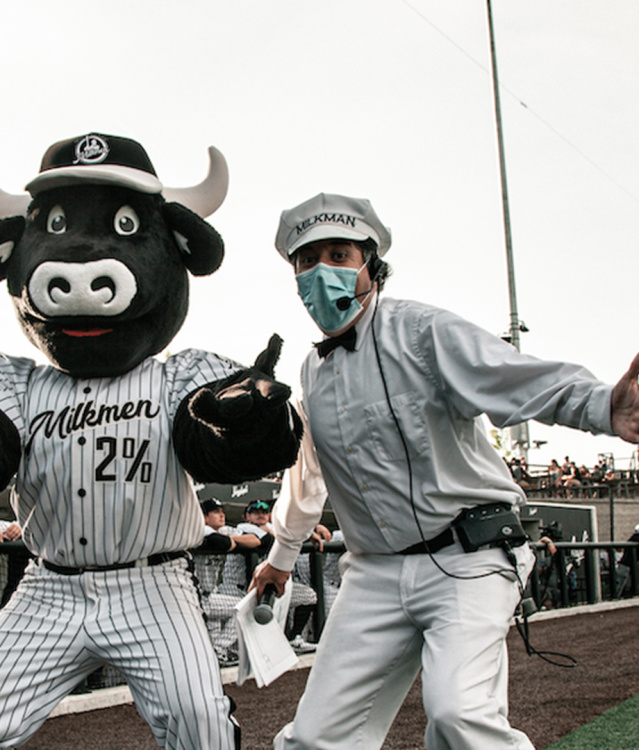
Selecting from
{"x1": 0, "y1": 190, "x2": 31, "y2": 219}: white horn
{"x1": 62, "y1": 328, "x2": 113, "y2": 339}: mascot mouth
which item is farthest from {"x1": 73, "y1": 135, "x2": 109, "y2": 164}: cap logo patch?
{"x1": 62, "y1": 328, "x2": 113, "y2": 339}: mascot mouth

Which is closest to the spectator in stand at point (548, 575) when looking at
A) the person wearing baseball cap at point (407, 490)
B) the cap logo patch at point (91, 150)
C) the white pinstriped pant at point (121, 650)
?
the person wearing baseball cap at point (407, 490)

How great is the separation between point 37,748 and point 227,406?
3.54 meters

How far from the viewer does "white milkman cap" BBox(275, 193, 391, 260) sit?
3244 millimetres

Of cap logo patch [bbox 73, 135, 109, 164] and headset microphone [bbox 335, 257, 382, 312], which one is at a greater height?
cap logo patch [bbox 73, 135, 109, 164]

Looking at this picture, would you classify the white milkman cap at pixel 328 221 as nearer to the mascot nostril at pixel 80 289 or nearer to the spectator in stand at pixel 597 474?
the mascot nostril at pixel 80 289

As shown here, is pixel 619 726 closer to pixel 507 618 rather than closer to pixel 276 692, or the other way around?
pixel 276 692

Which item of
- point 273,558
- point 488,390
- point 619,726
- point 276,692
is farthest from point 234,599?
point 488,390

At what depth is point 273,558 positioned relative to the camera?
11.6 feet

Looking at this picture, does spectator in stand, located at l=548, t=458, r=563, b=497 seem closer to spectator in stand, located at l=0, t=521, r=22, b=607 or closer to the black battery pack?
spectator in stand, located at l=0, t=521, r=22, b=607

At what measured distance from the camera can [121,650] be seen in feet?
9.37

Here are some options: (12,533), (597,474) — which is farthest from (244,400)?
(597,474)

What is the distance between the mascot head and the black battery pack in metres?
1.32

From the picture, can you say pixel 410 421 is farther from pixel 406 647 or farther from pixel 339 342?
pixel 406 647

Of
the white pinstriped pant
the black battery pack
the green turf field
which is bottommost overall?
the green turf field
